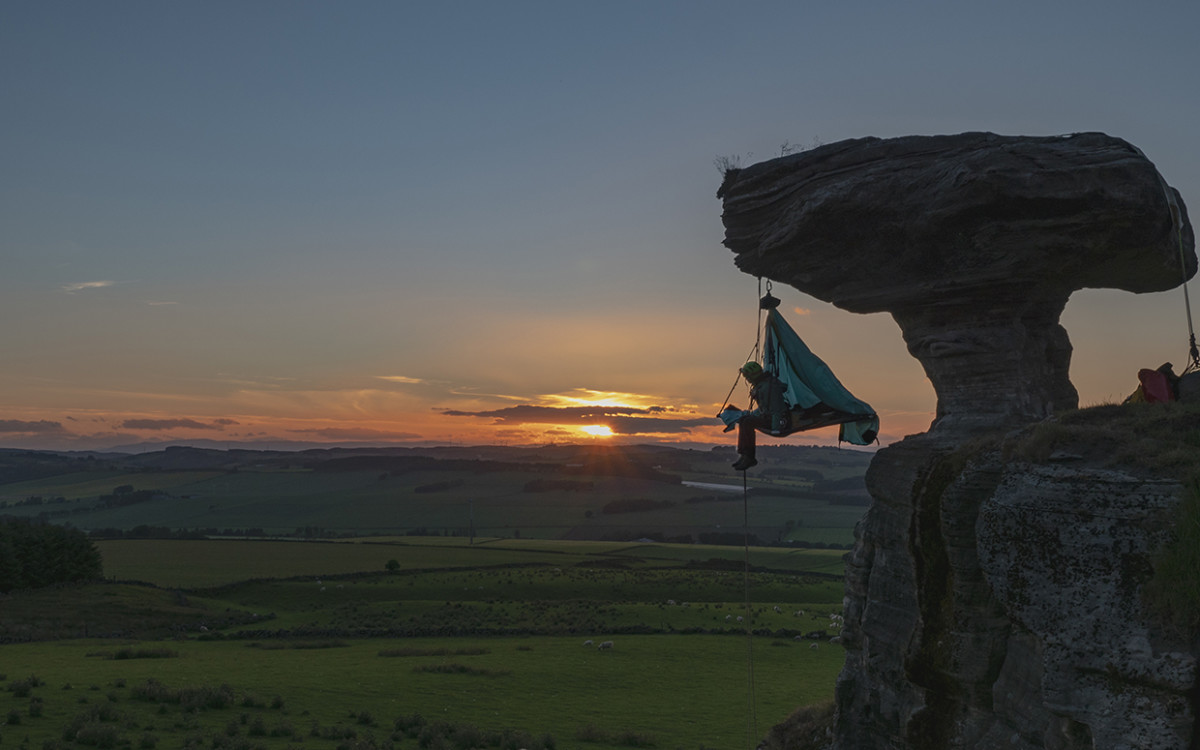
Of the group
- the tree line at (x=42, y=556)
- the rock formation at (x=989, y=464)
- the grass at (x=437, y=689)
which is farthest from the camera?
the tree line at (x=42, y=556)

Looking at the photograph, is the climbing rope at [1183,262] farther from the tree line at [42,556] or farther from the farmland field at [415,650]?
the tree line at [42,556]

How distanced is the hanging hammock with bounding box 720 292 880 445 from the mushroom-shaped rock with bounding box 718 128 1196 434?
186 cm

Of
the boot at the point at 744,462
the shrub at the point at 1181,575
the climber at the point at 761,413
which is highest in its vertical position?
the climber at the point at 761,413

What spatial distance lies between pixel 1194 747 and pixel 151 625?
70536 millimetres

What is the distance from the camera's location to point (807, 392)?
22484 millimetres

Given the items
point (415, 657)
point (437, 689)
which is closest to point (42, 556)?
point (415, 657)

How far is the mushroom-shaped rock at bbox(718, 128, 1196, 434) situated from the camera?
19562 mm

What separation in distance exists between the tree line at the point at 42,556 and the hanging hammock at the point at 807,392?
76.2 m

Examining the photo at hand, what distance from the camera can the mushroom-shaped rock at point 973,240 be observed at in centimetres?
1956

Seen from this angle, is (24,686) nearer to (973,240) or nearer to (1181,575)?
(973,240)

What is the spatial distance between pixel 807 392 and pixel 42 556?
80.7 m

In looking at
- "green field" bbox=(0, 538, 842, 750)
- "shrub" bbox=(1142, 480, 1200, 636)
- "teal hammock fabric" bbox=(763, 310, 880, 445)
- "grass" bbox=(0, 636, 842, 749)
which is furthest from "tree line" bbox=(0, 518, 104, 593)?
"shrub" bbox=(1142, 480, 1200, 636)

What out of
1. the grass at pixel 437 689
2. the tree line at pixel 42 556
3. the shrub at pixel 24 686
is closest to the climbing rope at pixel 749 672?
the grass at pixel 437 689

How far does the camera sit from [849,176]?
871 inches
